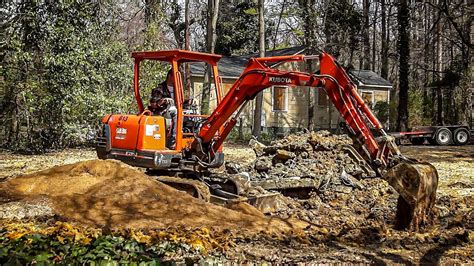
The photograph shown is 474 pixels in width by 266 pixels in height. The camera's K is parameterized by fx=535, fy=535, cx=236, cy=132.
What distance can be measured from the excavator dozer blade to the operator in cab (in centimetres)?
401

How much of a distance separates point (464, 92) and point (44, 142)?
73.0 feet

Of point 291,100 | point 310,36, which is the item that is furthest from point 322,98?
point 310,36

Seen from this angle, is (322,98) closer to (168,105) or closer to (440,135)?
(440,135)

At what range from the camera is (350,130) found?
7797mm

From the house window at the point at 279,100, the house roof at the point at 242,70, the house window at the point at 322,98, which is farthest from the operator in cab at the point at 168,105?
the house window at the point at 322,98

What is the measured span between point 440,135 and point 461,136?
1.19m

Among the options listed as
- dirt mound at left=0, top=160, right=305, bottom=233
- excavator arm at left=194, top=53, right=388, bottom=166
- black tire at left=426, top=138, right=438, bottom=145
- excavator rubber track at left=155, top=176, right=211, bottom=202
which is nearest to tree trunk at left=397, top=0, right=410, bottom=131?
black tire at left=426, top=138, right=438, bottom=145

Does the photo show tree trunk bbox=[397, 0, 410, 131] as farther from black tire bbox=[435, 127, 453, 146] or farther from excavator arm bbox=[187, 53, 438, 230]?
excavator arm bbox=[187, 53, 438, 230]

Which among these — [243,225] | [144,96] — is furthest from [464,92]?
[243,225]

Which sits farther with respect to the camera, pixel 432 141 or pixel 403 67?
pixel 403 67

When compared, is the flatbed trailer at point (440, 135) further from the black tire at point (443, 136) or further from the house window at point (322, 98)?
the house window at point (322, 98)

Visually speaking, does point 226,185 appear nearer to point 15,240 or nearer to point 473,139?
point 15,240

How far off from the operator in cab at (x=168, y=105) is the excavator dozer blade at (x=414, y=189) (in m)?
4.01

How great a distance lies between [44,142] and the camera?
65.2 ft
